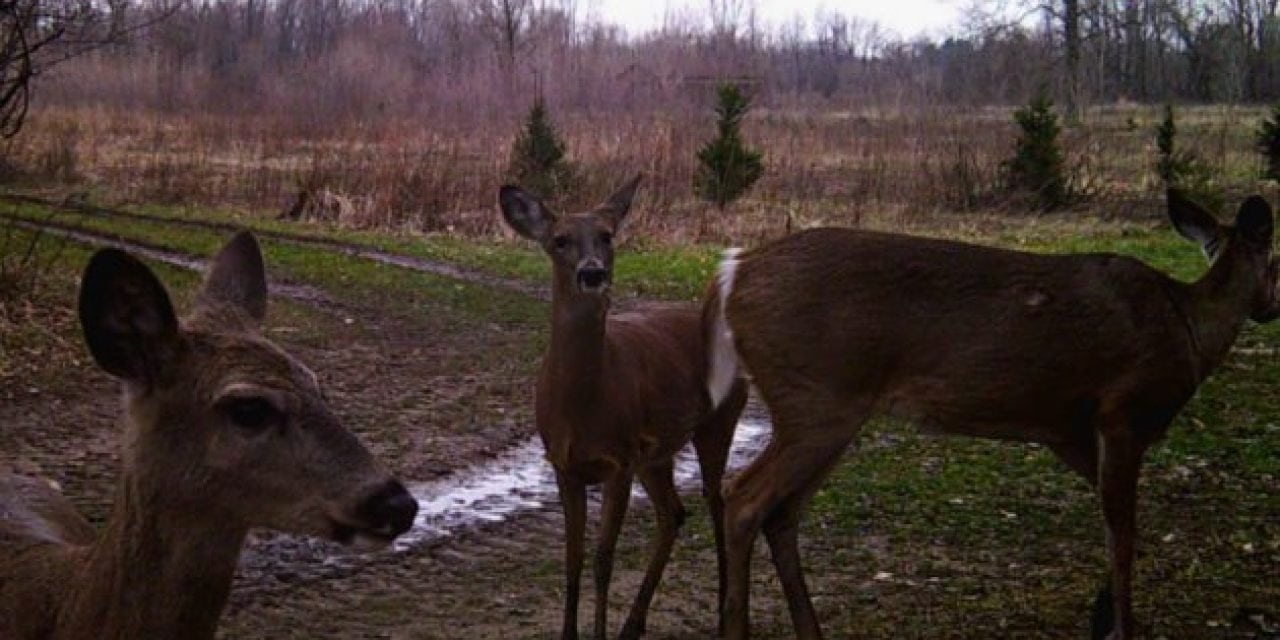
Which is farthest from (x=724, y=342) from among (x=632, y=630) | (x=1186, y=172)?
(x=1186, y=172)

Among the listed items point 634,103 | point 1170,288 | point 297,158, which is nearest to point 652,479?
point 1170,288

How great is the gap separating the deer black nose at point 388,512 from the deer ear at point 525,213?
3.63 m

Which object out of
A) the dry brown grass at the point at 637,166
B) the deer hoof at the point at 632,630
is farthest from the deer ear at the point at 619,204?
the dry brown grass at the point at 637,166

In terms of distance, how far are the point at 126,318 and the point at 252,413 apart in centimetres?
34

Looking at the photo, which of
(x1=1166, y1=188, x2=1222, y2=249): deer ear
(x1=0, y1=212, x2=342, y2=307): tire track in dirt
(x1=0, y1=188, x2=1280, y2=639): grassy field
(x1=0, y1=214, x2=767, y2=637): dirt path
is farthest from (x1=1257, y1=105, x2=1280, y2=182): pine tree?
(x1=1166, y1=188, x2=1222, y2=249): deer ear

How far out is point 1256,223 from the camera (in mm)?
6375

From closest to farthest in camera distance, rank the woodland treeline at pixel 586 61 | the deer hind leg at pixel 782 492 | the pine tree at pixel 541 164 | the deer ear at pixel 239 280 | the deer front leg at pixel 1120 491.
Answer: the deer ear at pixel 239 280 < the deer hind leg at pixel 782 492 < the deer front leg at pixel 1120 491 < the pine tree at pixel 541 164 < the woodland treeline at pixel 586 61

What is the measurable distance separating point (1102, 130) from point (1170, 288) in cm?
2752

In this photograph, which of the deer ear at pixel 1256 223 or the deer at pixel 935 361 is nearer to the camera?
the deer at pixel 935 361

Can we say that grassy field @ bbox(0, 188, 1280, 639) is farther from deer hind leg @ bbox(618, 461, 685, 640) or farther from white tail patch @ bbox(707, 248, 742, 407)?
white tail patch @ bbox(707, 248, 742, 407)

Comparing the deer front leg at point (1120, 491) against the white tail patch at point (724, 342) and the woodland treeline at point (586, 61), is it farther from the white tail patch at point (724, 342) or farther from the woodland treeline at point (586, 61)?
the woodland treeline at point (586, 61)

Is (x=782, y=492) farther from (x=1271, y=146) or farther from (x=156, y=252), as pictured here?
(x=1271, y=146)

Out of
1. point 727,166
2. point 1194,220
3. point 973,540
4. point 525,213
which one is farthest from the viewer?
A: point 727,166

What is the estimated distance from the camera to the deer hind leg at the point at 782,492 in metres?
5.51
